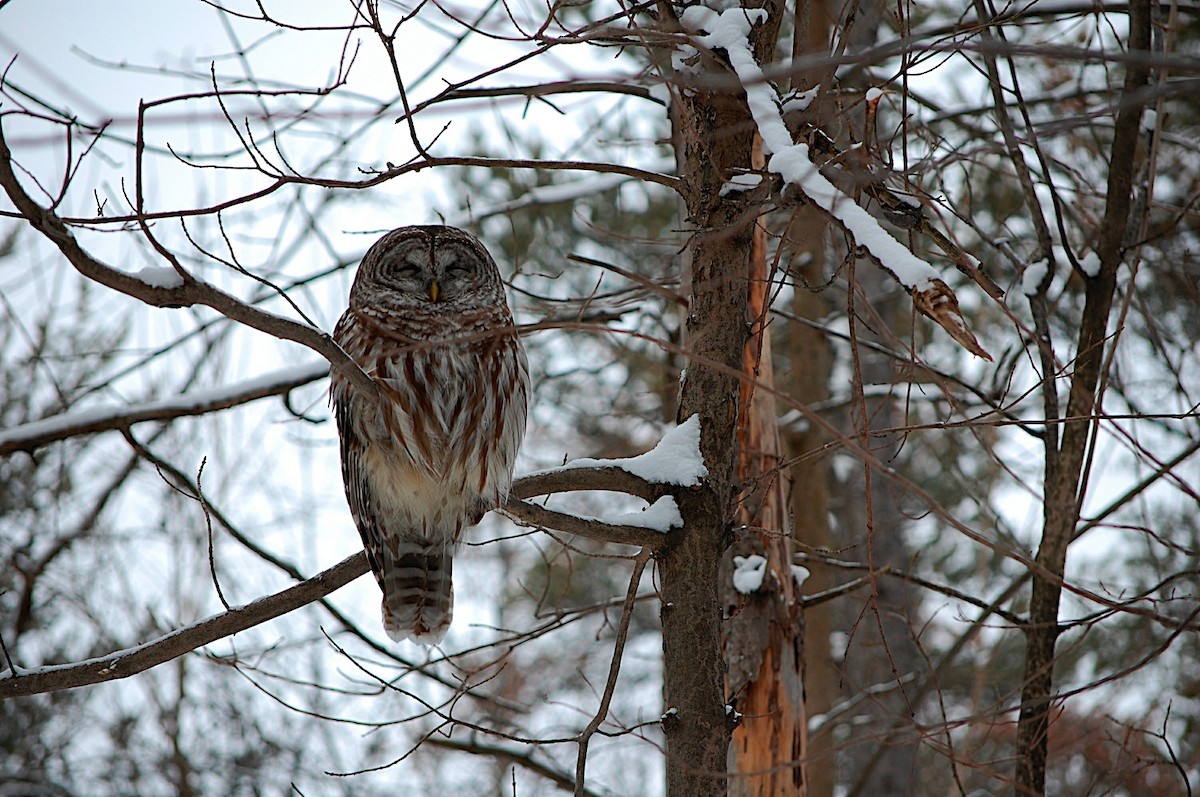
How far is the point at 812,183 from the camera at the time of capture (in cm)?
210

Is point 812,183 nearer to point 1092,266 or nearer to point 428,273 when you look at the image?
point 1092,266

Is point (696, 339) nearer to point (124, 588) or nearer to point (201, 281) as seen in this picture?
point (201, 281)

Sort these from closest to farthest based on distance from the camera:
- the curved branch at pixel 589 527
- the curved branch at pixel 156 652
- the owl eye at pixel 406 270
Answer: the curved branch at pixel 156 652
the curved branch at pixel 589 527
the owl eye at pixel 406 270

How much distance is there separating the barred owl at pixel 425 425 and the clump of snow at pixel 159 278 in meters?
1.20

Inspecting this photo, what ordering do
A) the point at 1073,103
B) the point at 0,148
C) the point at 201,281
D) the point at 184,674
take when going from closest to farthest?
the point at 0,148 < the point at 201,281 < the point at 1073,103 < the point at 184,674

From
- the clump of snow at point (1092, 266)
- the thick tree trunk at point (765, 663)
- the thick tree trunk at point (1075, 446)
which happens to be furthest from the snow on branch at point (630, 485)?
the clump of snow at point (1092, 266)

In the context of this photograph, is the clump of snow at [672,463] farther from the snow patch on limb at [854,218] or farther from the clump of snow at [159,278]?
the clump of snow at [159,278]

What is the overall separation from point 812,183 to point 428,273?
2358 millimetres

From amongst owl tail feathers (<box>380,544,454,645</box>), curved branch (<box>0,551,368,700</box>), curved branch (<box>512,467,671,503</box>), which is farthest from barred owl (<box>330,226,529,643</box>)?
curved branch (<box>0,551,368,700</box>)

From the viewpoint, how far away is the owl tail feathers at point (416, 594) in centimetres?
400

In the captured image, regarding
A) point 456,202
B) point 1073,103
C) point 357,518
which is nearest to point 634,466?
point 357,518

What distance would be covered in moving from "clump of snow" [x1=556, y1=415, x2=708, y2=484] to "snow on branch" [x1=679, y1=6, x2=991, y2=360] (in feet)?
3.25

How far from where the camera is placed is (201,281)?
7.66 feet

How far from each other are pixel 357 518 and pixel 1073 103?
454cm
